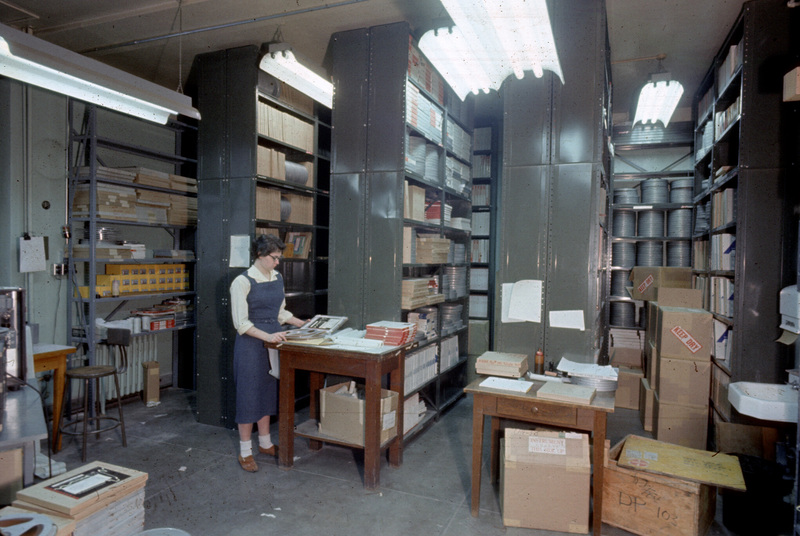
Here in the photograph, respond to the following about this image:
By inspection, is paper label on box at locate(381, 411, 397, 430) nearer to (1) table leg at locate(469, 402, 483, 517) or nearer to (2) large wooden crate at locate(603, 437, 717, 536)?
(1) table leg at locate(469, 402, 483, 517)

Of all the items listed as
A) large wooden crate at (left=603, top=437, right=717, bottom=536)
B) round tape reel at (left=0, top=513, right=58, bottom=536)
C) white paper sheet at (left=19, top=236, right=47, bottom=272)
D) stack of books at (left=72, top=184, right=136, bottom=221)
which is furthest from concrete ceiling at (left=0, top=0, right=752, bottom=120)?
large wooden crate at (left=603, top=437, right=717, bottom=536)

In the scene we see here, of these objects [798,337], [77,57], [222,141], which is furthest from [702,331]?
[77,57]

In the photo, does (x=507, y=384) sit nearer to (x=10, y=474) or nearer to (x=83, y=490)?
(x=83, y=490)

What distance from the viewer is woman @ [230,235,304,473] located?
3.43 meters

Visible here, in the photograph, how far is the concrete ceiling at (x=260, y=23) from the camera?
12.5 ft

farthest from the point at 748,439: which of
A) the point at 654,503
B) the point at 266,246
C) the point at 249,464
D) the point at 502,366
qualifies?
the point at 266,246

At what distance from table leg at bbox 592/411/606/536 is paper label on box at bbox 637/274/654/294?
3.76 meters

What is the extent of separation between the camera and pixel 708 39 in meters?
4.50

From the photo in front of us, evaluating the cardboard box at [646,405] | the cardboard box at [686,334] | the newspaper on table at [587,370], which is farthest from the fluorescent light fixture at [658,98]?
the newspaper on table at [587,370]

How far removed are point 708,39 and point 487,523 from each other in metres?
4.57

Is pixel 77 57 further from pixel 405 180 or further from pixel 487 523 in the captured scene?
pixel 487 523

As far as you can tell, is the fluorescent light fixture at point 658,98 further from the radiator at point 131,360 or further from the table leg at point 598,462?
the radiator at point 131,360

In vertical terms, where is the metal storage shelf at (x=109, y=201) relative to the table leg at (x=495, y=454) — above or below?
above

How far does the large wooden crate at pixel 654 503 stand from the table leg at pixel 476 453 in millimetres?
717
